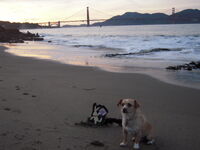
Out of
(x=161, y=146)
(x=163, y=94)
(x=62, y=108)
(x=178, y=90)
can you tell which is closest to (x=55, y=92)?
(x=62, y=108)

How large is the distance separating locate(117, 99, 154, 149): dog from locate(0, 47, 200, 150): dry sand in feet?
0.51

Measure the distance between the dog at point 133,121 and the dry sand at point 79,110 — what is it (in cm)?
16

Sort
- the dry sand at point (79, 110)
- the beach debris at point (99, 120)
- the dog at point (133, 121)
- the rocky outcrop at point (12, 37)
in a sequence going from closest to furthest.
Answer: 1. the dog at point (133, 121)
2. the dry sand at point (79, 110)
3. the beach debris at point (99, 120)
4. the rocky outcrop at point (12, 37)

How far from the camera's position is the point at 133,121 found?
3.59 meters

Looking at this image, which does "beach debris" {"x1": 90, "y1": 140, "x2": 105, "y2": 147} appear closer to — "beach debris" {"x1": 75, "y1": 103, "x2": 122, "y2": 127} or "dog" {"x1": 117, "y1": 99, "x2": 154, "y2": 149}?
Answer: "dog" {"x1": 117, "y1": 99, "x2": 154, "y2": 149}

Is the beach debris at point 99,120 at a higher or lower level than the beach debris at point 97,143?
higher

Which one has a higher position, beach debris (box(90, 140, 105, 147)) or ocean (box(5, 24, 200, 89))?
beach debris (box(90, 140, 105, 147))

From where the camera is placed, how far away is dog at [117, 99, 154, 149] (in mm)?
3531

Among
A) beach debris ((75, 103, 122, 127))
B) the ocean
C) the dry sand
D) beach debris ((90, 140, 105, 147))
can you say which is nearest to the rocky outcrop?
the ocean

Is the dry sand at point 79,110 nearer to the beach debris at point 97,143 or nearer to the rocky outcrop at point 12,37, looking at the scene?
the beach debris at point 97,143

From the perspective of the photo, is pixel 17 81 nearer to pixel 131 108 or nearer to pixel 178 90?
pixel 178 90

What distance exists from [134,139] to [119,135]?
0.34 meters

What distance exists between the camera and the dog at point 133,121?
353cm

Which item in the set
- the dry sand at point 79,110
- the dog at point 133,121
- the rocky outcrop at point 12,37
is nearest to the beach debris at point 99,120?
the dry sand at point 79,110
